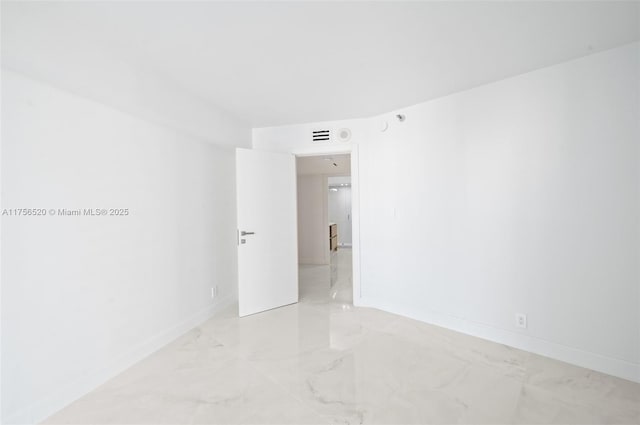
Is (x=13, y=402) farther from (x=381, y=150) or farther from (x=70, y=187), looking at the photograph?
(x=381, y=150)

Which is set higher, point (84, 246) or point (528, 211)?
point (528, 211)

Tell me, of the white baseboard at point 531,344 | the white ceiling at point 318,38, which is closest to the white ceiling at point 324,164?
the white ceiling at point 318,38

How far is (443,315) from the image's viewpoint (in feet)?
10.3

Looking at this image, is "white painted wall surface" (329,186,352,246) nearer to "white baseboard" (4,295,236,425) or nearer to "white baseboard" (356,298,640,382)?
"white baseboard" (356,298,640,382)

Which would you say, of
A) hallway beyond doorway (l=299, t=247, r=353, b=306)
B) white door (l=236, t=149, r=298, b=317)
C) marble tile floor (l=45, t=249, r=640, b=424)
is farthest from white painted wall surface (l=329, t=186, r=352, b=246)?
marble tile floor (l=45, t=249, r=640, b=424)

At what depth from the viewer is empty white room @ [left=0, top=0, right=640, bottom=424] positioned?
1765mm

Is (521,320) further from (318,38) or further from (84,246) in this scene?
(84,246)

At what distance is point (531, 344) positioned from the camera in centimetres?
254

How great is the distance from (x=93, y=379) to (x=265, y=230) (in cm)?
206

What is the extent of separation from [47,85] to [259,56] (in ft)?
4.32

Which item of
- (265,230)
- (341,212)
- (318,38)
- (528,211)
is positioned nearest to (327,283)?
(265,230)

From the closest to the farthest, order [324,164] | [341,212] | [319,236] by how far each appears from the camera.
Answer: [324,164] < [319,236] < [341,212]

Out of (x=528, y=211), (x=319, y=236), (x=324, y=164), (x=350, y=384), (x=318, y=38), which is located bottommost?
(x=350, y=384)

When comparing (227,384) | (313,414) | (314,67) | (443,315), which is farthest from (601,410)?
(314,67)
